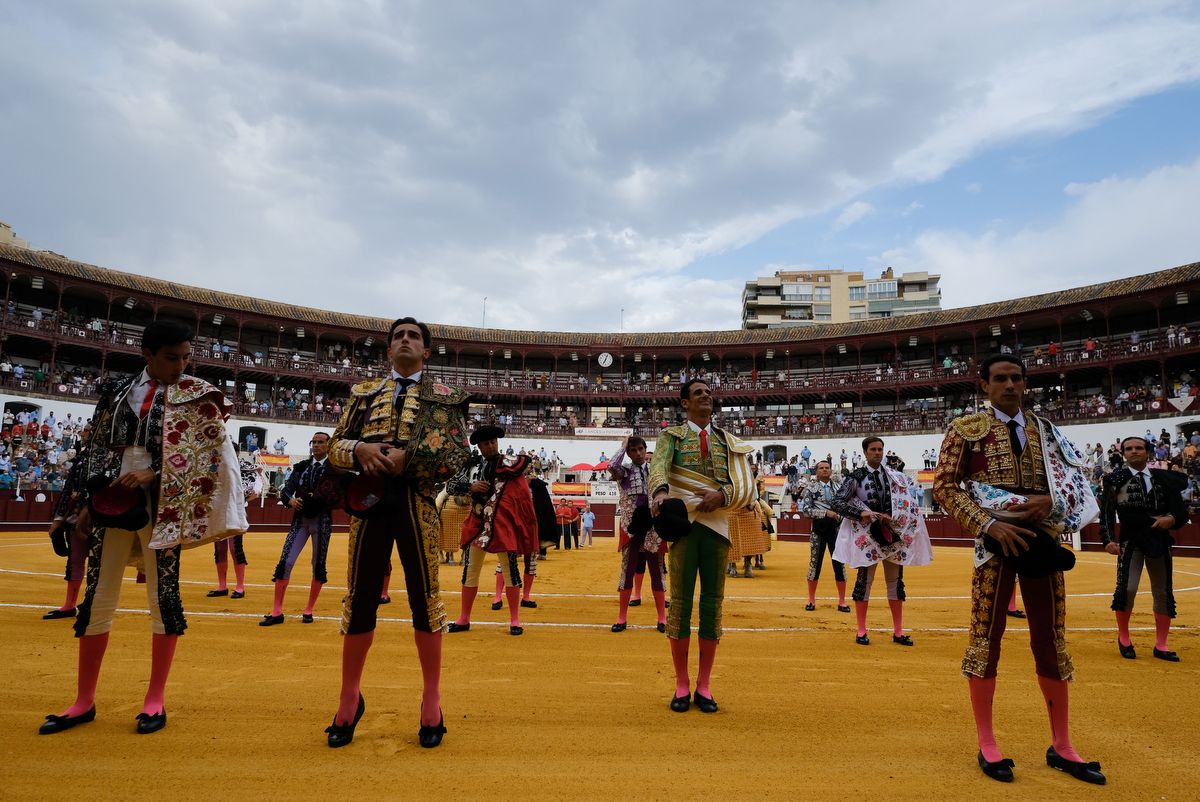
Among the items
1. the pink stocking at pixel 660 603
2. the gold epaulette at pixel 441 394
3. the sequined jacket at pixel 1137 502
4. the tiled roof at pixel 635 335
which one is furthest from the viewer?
the tiled roof at pixel 635 335

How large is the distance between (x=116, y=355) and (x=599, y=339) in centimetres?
2366

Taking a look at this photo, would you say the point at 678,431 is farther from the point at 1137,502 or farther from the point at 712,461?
the point at 1137,502

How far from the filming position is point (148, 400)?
3.13m

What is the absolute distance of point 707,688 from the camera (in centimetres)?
338

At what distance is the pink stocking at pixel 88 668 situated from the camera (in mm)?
2912

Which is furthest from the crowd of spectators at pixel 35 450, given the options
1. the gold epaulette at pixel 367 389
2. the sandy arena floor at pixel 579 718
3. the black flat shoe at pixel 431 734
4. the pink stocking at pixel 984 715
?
the pink stocking at pixel 984 715

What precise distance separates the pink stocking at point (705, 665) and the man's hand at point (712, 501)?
2.29ft

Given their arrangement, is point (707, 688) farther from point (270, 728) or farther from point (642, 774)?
point (270, 728)

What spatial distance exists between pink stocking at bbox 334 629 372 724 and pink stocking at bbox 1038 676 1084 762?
285cm

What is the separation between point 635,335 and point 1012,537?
119 feet

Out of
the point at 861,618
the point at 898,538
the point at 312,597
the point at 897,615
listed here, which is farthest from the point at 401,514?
the point at 898,538

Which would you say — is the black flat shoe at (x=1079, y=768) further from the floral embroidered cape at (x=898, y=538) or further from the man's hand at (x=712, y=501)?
the floral embroidered cape at (x=898, y=538)

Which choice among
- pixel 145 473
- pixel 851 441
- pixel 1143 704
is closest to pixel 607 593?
pixel 1143 704

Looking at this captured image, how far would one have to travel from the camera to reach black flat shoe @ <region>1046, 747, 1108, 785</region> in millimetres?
2555
